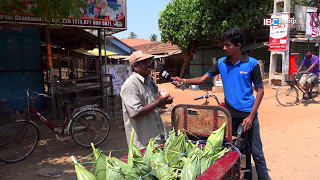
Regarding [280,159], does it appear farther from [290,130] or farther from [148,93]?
[148,93]

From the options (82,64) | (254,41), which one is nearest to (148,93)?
(82,64)

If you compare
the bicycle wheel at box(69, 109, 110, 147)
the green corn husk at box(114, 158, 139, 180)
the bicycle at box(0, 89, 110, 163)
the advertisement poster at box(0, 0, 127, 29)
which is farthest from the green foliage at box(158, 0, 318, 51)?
the green corn husk at box(114, 158, 139, 180)

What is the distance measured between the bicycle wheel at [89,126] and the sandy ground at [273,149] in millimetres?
200

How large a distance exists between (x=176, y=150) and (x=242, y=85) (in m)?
1.23

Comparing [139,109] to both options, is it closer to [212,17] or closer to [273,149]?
[273,149]

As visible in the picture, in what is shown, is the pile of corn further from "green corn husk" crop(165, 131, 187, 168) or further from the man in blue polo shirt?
the man in blue polo shirt

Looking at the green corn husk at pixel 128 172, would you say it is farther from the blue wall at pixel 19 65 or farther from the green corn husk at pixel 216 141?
the blue wall at pixel 19 65

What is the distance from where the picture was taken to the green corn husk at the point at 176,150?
6.42 ft

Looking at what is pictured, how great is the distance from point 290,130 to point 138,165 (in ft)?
17.0

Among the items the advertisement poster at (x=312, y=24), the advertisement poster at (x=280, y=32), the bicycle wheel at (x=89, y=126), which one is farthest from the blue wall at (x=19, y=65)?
the advertisement poster at (x=312, y=24)

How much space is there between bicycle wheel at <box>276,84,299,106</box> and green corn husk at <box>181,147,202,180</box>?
766cm

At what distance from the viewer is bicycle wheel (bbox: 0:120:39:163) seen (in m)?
4.30

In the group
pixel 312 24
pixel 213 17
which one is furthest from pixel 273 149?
pixel 312 24

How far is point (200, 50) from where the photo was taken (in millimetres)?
17859
